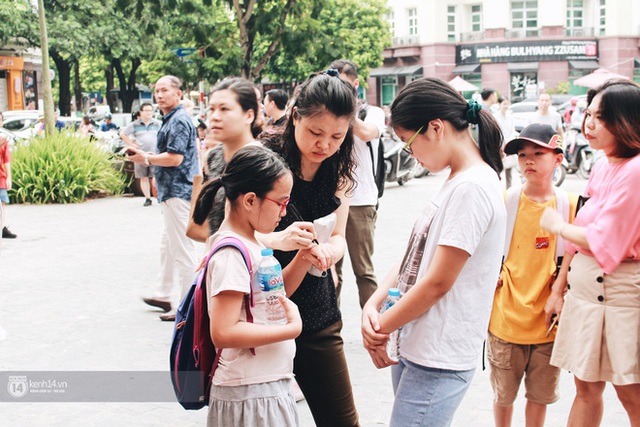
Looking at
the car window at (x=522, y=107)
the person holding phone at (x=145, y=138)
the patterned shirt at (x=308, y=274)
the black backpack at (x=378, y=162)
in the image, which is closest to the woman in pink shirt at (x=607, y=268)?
the patterned shirt at (x=308, y=274)

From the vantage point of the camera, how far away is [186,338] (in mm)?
2672

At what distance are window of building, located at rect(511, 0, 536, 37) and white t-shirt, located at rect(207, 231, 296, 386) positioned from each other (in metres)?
44.6

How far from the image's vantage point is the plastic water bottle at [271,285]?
8.46ft

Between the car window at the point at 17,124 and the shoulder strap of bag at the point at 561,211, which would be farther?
the car window at the point at 17,124

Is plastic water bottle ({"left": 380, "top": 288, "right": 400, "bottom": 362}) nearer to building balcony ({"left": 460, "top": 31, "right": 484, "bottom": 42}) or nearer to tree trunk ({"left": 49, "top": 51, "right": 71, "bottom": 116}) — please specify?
tree trunk ({"left": 49, "top": 51, "right": 71, "bottom": 116})

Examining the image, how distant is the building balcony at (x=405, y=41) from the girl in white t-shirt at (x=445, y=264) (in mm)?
46967

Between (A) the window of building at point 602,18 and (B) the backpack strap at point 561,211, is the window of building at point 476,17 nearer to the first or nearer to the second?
(A) the window of building at point 602,18

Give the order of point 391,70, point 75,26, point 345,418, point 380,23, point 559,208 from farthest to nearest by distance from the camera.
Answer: point 391,70 < point 380,23 < point 75,26 < point 559,208 < point 345,418

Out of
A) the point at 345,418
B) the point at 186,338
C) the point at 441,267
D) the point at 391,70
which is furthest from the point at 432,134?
the point at 391,70

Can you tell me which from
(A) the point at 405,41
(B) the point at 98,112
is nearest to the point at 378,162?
(B) the point at 98,112

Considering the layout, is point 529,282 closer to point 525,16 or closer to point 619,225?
point 619,225

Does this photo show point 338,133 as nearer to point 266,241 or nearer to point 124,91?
point 266,241

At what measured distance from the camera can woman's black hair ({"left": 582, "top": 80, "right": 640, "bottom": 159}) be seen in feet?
10.5

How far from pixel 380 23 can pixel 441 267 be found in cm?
4323
